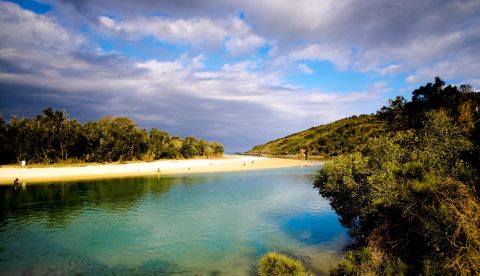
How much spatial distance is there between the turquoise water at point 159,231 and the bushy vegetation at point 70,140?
109 feet

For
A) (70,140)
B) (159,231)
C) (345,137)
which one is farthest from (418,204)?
(345,137)

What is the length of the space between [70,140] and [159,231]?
70.6 metres

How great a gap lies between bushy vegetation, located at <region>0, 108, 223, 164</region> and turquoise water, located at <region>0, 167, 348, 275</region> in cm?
3320

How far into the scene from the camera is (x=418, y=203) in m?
14.0

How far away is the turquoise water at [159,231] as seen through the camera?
69.2ft

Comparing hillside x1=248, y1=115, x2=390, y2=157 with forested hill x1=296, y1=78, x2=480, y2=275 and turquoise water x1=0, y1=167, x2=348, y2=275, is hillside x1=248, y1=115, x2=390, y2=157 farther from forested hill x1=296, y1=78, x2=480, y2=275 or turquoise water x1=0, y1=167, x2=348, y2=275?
forested hill x1=296, y1=78, x2=480, y2=275

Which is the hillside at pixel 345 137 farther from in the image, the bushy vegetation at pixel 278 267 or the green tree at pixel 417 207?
the bushy vegetation at pixel 278 267

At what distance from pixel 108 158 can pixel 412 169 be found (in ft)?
293

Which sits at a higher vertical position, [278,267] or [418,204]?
[418,204]

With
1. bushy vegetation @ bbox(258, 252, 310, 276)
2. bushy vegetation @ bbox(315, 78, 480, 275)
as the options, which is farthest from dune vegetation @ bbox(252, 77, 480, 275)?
bushy vegetation @ bbox(258, 252, 310, 276)

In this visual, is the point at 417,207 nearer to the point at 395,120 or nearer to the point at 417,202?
the point at 417,202

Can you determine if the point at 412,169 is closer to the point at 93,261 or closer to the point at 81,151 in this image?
the point at 93,261

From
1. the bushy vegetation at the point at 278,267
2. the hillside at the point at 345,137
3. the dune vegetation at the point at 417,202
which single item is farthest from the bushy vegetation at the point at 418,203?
the hillside at the point at 345,137

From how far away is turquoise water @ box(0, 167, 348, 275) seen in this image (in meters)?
21.1
